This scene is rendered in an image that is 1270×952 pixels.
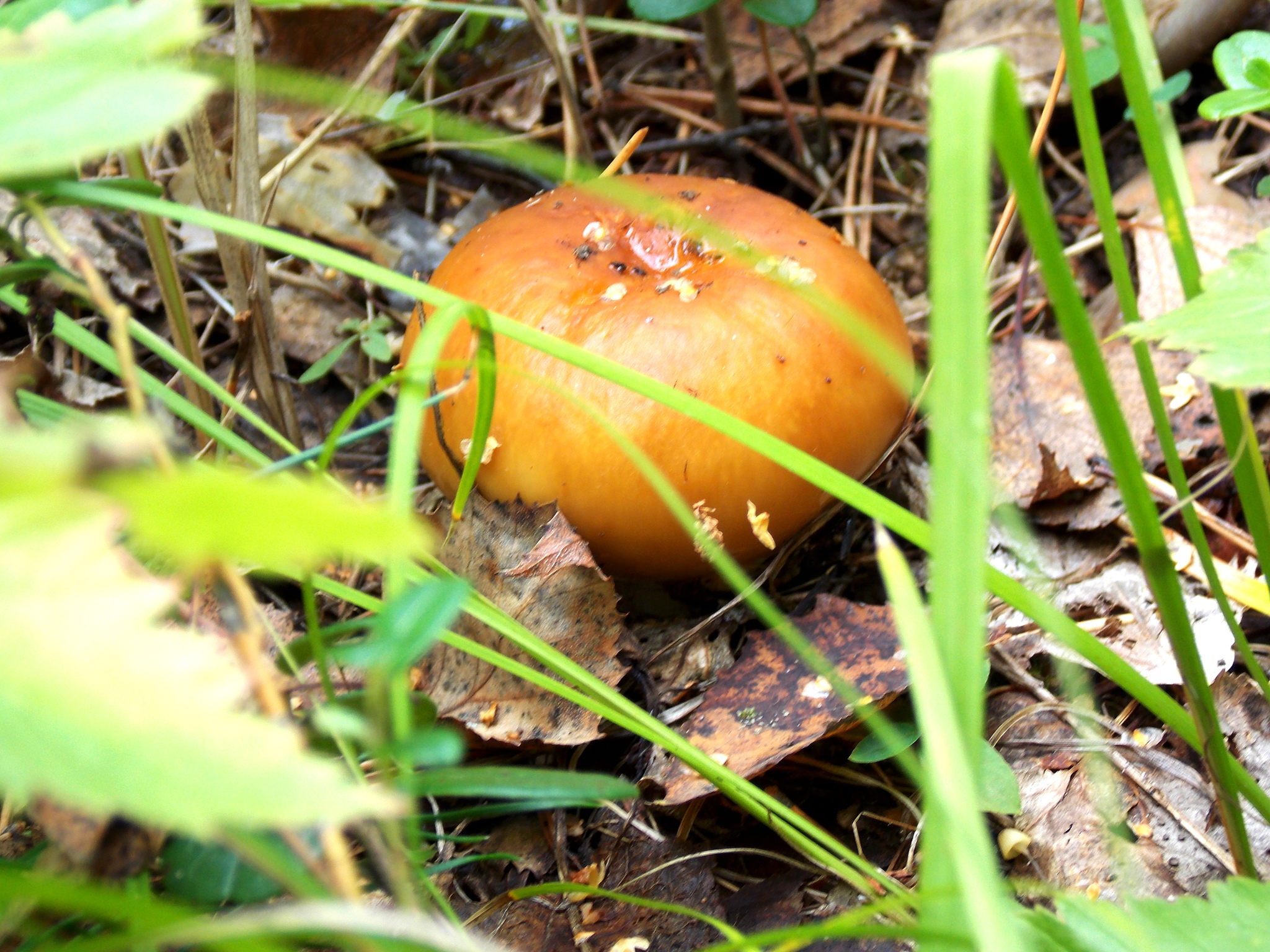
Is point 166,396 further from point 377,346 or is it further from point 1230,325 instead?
point 1230,325

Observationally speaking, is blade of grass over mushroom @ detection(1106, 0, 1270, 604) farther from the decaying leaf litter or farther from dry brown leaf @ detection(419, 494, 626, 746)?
dry brown leaf @ detection(419, 494, 626, 746)

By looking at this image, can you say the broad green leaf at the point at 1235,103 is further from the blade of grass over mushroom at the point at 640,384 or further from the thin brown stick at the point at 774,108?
the thin brown stick at the point at 774,108

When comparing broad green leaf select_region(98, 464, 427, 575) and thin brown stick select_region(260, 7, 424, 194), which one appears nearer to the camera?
broad green leaf select_region(98, 464, 427, 575)

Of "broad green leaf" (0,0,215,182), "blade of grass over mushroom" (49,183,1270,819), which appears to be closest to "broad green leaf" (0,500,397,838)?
"broad green leaf" (0,0,215,182)

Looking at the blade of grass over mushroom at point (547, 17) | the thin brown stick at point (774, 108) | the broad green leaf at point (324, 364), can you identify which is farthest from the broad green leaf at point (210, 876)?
the thin brown stick at point (774, 108)

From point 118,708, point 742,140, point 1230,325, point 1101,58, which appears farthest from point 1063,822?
point 742,140

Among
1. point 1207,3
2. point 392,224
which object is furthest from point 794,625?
point 1207,3
